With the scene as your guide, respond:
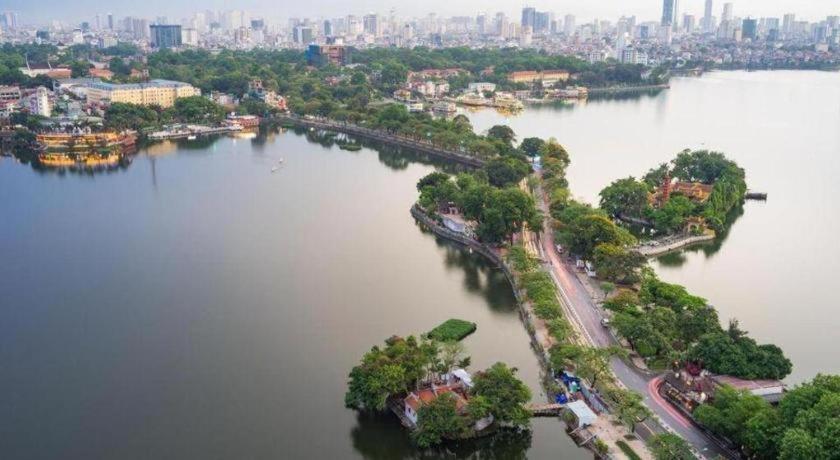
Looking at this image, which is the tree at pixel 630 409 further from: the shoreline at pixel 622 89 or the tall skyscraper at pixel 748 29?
the tall skyscraper at pixel 748 29

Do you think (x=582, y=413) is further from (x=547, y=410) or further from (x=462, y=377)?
(x=462, y=377)

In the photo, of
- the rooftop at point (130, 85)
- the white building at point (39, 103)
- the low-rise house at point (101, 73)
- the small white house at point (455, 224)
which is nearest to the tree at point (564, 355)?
the small white house at point (455, 224)

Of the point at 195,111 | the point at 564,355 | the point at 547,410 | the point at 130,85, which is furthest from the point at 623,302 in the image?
the point at 130,85

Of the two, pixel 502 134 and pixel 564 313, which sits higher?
pixel 502 134

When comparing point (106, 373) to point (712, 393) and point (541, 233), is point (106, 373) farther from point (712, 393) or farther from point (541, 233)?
point (541, 233)

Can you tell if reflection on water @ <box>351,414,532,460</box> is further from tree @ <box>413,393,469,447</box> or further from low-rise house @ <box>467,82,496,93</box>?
low-rise house @ <box>467,82,496,93</box>

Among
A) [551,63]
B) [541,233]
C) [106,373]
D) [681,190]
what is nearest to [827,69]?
[551,63]
